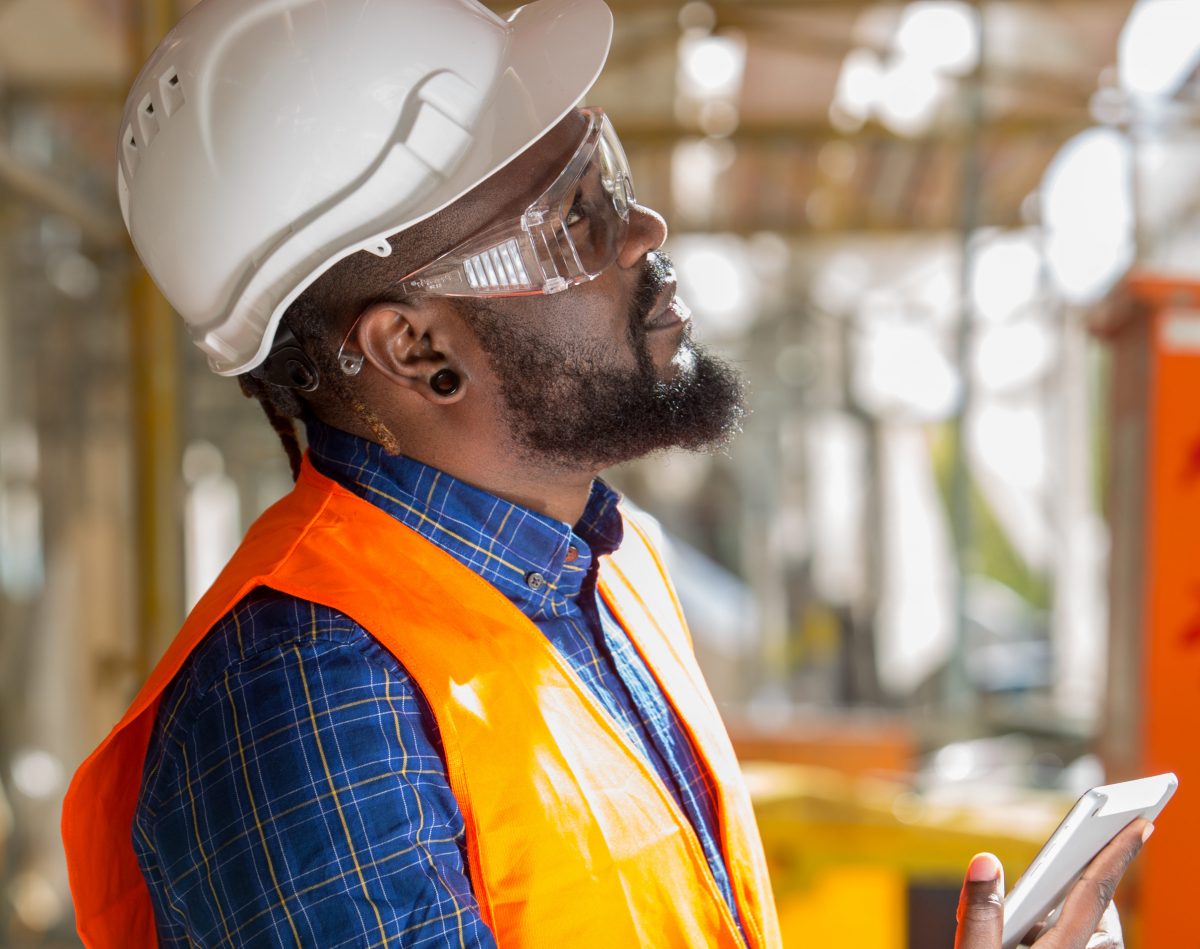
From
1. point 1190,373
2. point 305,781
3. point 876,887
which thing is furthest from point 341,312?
point 876,887

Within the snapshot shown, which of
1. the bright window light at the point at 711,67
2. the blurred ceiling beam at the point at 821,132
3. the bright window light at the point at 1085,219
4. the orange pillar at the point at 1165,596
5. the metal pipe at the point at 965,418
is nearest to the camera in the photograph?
the orange pillar at the point at 1165,596

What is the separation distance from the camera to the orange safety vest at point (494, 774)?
1499 millimetres

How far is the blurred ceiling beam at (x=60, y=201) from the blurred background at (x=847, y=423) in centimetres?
2

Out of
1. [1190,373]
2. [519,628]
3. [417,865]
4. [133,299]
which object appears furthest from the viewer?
A: [133,299]

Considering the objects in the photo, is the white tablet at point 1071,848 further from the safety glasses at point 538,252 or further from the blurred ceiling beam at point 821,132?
the blurred ceiling beam at point 821,132

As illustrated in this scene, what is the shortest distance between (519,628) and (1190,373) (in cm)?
276

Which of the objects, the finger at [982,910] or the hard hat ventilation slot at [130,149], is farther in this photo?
the hard hat ventilation slot at [130,149]

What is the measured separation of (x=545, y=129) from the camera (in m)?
1.88

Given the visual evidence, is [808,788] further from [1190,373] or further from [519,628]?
[519,628]

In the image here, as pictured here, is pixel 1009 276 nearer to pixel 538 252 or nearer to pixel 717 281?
pixel 717 281

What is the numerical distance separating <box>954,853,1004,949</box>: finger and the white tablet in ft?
0.33

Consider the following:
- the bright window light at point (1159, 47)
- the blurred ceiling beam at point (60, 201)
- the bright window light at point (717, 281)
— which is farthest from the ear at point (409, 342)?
the bright window light at point (717, 281)

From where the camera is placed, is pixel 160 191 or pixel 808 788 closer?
pixel 160 191

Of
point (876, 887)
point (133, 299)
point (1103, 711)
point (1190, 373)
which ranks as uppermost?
point (133, 299)
